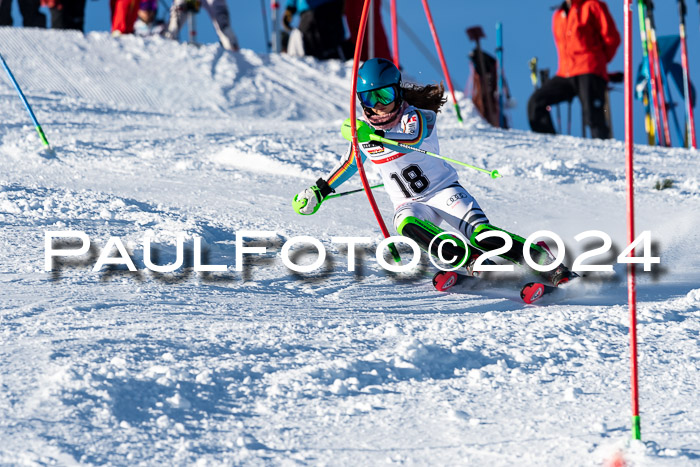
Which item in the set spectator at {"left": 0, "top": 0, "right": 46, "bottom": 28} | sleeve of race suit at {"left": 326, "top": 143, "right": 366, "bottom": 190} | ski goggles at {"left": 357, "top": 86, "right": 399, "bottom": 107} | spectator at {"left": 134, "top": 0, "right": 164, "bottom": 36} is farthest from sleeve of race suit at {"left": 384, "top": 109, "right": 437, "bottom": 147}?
spectator at {"left": 0, "top": 0, "right": 46, "bottom": 28}

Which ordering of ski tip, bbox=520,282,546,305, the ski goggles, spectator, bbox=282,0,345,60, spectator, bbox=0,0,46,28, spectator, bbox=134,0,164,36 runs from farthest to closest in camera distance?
spectator, bbox=134,0,164,36 → spectator, bbox=0,0,46,28 → spectator, bbox=282,0,345,60 → the ski goggles → ski tip, bbox=520,282,546,305

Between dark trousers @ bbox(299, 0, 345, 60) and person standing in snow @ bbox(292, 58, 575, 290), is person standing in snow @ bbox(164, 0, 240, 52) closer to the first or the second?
dark trousers @ bbox(299, 0, 345, 60)

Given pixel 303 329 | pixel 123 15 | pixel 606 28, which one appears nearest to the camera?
pixel 303 329

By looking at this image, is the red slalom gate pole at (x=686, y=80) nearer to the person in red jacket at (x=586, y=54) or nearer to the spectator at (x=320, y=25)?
the person in red jacket at (x=586, y=54)

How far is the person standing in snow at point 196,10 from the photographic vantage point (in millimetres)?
10477

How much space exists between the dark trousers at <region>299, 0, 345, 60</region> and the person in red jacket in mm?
3005

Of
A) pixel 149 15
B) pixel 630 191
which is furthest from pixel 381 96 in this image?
pixel 149 15

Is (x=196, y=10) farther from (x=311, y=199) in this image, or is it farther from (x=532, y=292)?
(x=532, y=292)

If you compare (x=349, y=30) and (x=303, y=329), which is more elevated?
(x=349, y=30)

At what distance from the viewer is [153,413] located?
7.47 feet

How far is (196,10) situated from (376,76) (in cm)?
766

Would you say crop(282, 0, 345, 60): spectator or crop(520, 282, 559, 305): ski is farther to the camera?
crop(282, 0, 345, 60): spectator

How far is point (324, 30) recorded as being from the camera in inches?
419

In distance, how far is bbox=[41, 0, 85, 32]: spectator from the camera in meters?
10.2
